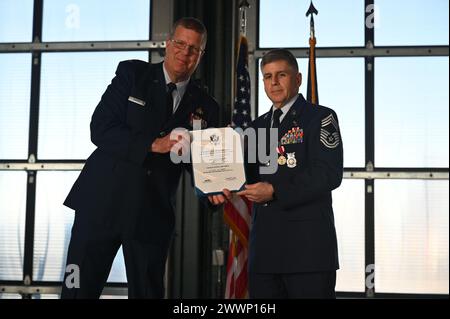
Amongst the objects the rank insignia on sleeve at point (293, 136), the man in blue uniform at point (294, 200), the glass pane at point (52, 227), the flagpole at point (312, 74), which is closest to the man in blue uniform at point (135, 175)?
the man in blue uniform at point (294, 200)

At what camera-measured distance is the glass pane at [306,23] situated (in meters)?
4.86

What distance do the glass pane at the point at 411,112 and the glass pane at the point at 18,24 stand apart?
276 cm

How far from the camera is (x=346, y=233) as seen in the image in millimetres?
4777

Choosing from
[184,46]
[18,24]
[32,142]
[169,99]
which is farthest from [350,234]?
[18,24]

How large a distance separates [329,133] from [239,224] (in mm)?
1292

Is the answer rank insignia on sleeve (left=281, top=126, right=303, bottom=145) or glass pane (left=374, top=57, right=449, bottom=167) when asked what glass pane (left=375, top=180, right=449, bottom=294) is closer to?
glass pane (left=374, top=57, right=449, bottom=167)

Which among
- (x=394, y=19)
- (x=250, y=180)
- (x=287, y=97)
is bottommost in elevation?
(x=250, y=180)

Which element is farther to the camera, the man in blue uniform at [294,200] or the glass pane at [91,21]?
the glass pane at [91,21]

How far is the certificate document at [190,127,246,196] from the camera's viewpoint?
3.22 metres

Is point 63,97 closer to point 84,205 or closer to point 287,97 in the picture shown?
point 84,205

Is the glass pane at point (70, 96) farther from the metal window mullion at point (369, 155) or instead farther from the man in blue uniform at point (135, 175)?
the metal window mullion at point (369, 155)

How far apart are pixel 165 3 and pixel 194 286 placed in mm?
2182

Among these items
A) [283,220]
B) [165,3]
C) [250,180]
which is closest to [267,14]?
[165,3]
